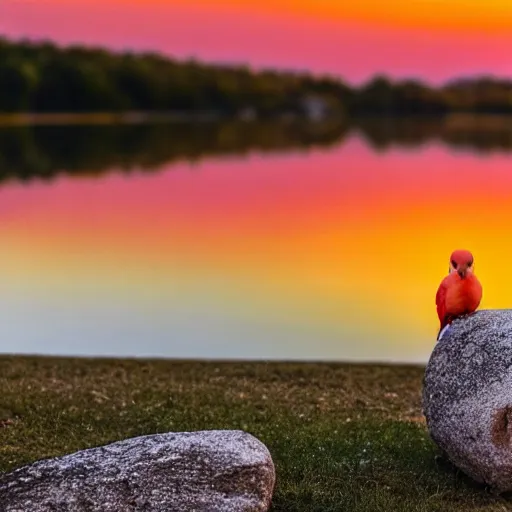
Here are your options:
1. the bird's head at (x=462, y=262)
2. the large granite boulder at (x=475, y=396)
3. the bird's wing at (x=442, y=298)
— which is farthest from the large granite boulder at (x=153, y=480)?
the bird's head at (x=462, y=262)

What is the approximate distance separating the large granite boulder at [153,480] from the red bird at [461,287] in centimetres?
288

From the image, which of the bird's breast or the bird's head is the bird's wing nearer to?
the bird's breast

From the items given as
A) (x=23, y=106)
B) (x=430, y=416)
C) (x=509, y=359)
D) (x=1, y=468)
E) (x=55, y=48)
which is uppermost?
(x=55, y=48)

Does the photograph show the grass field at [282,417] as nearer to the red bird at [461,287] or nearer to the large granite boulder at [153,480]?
the large granite boulder at [153,480]

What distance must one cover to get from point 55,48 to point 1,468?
13066 cm

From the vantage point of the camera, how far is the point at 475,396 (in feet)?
32.4

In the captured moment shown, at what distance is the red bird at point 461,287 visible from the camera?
418 inches

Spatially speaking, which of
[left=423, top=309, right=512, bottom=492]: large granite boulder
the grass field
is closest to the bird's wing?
[left=423, top=309, right=512, bottom=492]: large granite boulder

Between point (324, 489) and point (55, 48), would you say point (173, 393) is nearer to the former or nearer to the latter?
point (324, 489)

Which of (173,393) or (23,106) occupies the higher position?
(23,106)

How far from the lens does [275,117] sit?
6452 inches

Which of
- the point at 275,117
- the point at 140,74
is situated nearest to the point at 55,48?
the point at 140,74

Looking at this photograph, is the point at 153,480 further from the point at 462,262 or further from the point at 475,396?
the point at 462,262

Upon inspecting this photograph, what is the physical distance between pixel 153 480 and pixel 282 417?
4.56m
